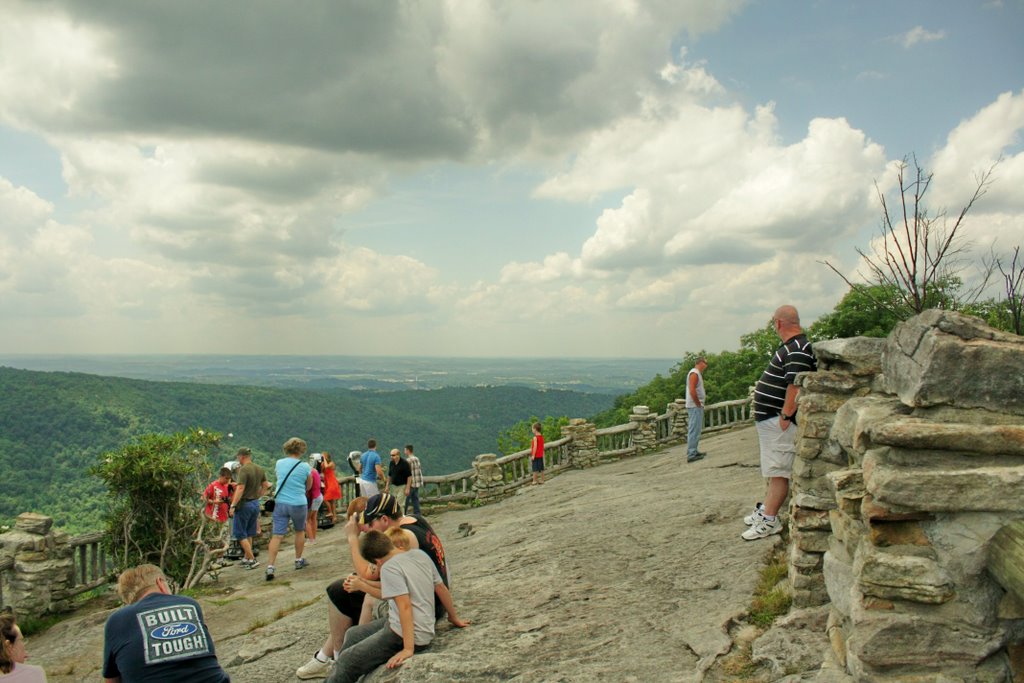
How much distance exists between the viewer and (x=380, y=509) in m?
5.54

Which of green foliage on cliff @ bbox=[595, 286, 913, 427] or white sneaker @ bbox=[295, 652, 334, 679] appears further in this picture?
green foliage on cliff @ bbox=[595, 286, 913, 427]

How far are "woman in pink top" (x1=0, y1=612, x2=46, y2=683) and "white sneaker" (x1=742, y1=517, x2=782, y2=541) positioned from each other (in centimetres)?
589

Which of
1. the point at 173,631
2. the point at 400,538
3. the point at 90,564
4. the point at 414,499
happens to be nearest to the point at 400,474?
the point at 414,499

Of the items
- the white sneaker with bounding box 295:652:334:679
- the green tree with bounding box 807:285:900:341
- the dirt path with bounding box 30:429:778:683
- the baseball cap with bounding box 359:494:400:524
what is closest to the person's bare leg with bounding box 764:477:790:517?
the dirt path with bounding box 30:429:778:683

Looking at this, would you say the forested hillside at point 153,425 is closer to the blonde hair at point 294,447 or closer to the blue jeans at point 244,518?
the blue jeans at point 244,518

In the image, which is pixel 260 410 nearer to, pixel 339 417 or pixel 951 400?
pixel 339 417

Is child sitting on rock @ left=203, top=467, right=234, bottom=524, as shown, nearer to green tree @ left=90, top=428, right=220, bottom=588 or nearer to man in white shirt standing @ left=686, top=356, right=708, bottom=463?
green tree @ left=90, top=428, right=220, bottom=588

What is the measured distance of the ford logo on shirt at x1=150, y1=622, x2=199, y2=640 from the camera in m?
3.79

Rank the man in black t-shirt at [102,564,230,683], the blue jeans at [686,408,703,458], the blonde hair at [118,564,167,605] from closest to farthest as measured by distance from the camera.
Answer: the man in black t-shirt at [102,564,230,683] → the blonde hair at [118,564,167,605] → the blue jeans at [686,408,703,458]

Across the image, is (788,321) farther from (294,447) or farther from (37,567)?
(37,567)

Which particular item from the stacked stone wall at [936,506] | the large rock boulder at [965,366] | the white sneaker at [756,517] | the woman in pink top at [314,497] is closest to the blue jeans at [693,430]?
the white sneaker at [756,517]

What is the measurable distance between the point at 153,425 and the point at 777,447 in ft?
236

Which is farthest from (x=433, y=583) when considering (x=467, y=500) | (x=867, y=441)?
(x=467, y=500)

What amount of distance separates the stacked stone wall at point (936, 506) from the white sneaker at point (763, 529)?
2539 mm
